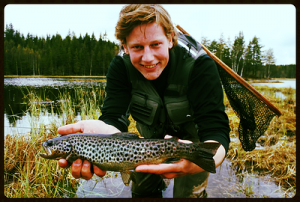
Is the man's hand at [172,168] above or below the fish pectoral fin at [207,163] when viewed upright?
below

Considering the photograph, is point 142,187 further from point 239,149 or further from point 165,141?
point 239,149

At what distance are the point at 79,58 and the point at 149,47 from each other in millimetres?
60378

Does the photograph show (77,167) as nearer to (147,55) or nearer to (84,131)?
(84,131)

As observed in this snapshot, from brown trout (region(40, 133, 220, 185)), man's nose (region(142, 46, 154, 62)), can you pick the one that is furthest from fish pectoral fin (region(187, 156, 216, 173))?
man's nose (region(142, 46, 154, 62))

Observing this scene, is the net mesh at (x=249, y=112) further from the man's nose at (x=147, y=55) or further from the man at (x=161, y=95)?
the man's nose at (x=147, y=55)

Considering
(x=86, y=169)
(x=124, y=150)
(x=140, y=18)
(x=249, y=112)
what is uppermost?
(x=140, y=18)

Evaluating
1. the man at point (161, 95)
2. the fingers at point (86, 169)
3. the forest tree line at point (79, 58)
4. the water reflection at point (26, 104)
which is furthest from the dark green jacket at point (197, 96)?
the forest tree line at point (79, 58)

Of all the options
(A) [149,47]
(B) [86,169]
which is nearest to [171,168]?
(B) [86,169]

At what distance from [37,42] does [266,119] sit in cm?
7578

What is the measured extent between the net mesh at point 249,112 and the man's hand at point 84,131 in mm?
2176

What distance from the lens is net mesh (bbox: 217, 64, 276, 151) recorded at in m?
3.74

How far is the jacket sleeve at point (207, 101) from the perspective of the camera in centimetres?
294

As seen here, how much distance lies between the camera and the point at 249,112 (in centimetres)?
386
